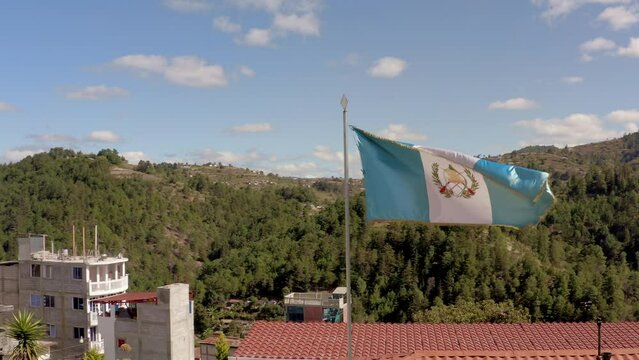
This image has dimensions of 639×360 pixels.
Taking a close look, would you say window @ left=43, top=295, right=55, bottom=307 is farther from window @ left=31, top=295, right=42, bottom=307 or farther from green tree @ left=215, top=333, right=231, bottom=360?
green tree @ left=215, top=333, right=231, bottom=360

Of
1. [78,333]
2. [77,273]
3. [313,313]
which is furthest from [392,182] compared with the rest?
[78,333]

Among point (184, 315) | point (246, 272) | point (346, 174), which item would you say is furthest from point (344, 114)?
point (246, 272)

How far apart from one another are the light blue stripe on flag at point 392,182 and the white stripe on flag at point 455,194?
11cm

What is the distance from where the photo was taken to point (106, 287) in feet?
134

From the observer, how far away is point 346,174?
828 cm

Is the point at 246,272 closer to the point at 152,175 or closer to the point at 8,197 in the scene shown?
the point at 8,197

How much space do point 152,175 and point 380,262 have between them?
292ft

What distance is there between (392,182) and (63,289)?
126 feet

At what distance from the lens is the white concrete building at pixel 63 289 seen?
3991cm

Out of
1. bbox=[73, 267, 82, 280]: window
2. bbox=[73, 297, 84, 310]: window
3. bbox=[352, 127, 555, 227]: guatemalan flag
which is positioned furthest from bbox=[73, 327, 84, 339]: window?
bbox=[352, 127, 555, 227]: guatemalan flag

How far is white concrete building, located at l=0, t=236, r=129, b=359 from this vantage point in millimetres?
39906

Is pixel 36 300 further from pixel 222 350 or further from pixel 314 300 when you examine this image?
pixel 314 300

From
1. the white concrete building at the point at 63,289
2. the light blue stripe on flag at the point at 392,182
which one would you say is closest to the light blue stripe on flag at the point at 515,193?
the light blue stripe on flag at the point at 392,182

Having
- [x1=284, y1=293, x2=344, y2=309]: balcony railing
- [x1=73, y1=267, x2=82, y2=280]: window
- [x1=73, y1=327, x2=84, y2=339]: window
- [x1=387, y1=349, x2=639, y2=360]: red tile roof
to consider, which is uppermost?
[x1=387, y1=349, x2=639, y2=360]: red tile roof
